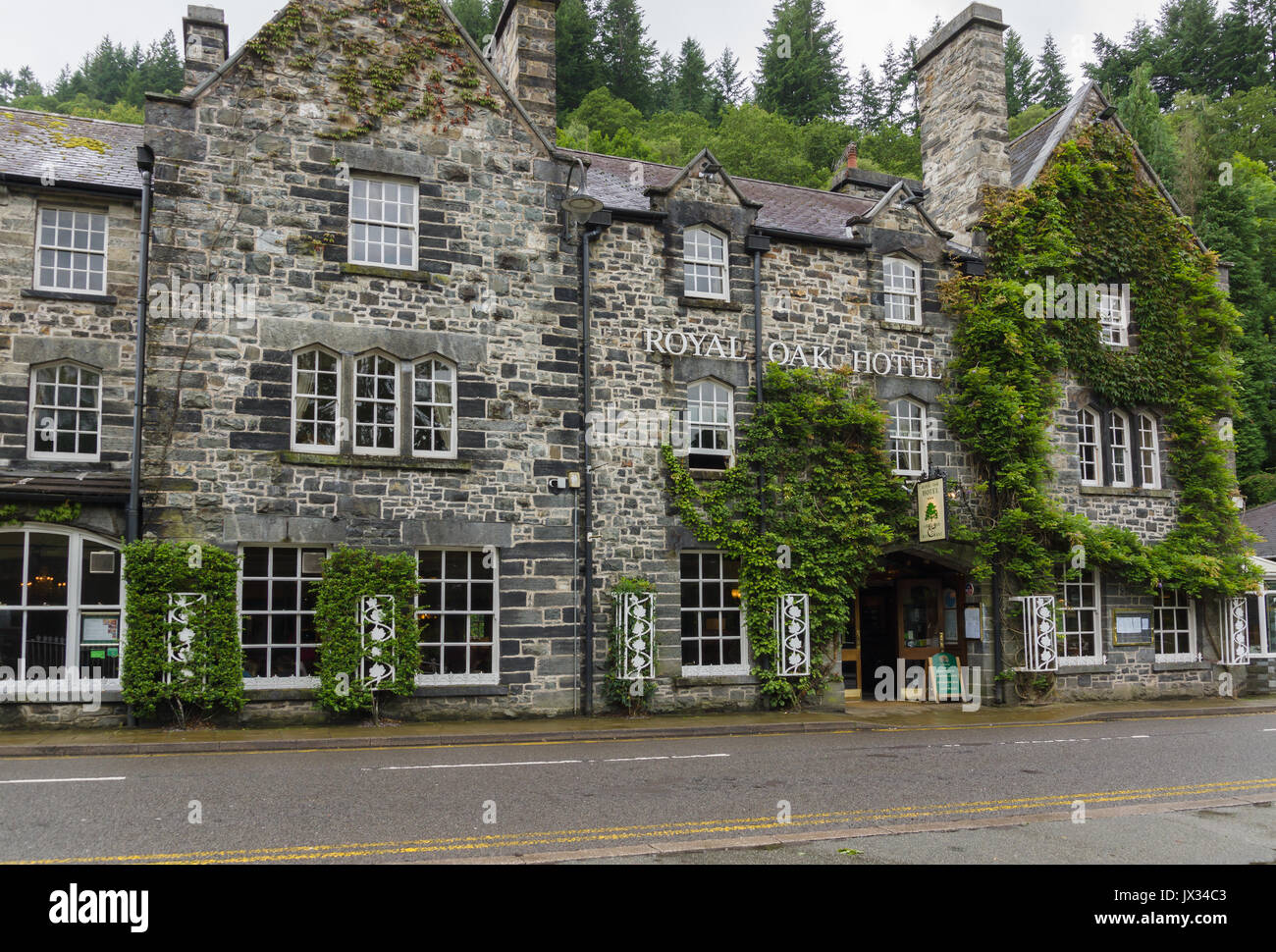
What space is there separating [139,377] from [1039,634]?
16.7 m

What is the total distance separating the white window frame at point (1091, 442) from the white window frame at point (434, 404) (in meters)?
13.3

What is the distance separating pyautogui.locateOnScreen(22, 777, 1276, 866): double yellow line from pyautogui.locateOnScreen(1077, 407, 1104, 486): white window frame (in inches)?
511

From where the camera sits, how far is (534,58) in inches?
780

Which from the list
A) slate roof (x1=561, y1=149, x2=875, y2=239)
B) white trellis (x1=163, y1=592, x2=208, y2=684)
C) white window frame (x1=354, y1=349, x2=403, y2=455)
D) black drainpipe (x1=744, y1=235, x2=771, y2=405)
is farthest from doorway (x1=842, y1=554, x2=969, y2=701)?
white trellis (x1=163, y1=592, x2=208, y2=684)

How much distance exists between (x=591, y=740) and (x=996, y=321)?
12.1 meters

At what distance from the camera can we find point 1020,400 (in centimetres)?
2131

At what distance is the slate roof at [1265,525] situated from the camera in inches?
1129

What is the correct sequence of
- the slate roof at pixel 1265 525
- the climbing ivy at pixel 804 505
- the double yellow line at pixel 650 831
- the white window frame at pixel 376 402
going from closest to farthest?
the double yellow line at pixel 650 831
the white window frame at pixel 376 402
the climbing ivy at pixel 804 505
the slate roof at pixel 1265 525

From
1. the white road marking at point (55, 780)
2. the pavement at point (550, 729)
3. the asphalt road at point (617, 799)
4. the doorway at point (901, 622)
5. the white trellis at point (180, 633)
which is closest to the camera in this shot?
the asphalt road at point (617, 799)

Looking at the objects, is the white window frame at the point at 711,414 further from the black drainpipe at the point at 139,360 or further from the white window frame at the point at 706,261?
the black drainpipe at the point at 139,360

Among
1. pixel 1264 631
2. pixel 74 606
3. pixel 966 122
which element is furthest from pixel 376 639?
pixel 1264 631

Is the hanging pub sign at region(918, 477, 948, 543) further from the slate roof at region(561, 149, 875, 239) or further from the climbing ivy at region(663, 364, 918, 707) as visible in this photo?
the slate roof at region(561, 149, 875, 239)

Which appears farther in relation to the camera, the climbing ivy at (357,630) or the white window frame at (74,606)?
the climbing ivy at (357,630)

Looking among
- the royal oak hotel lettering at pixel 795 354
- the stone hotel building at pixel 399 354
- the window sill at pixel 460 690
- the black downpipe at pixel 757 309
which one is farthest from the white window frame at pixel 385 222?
the window sill at pixel 460 690
